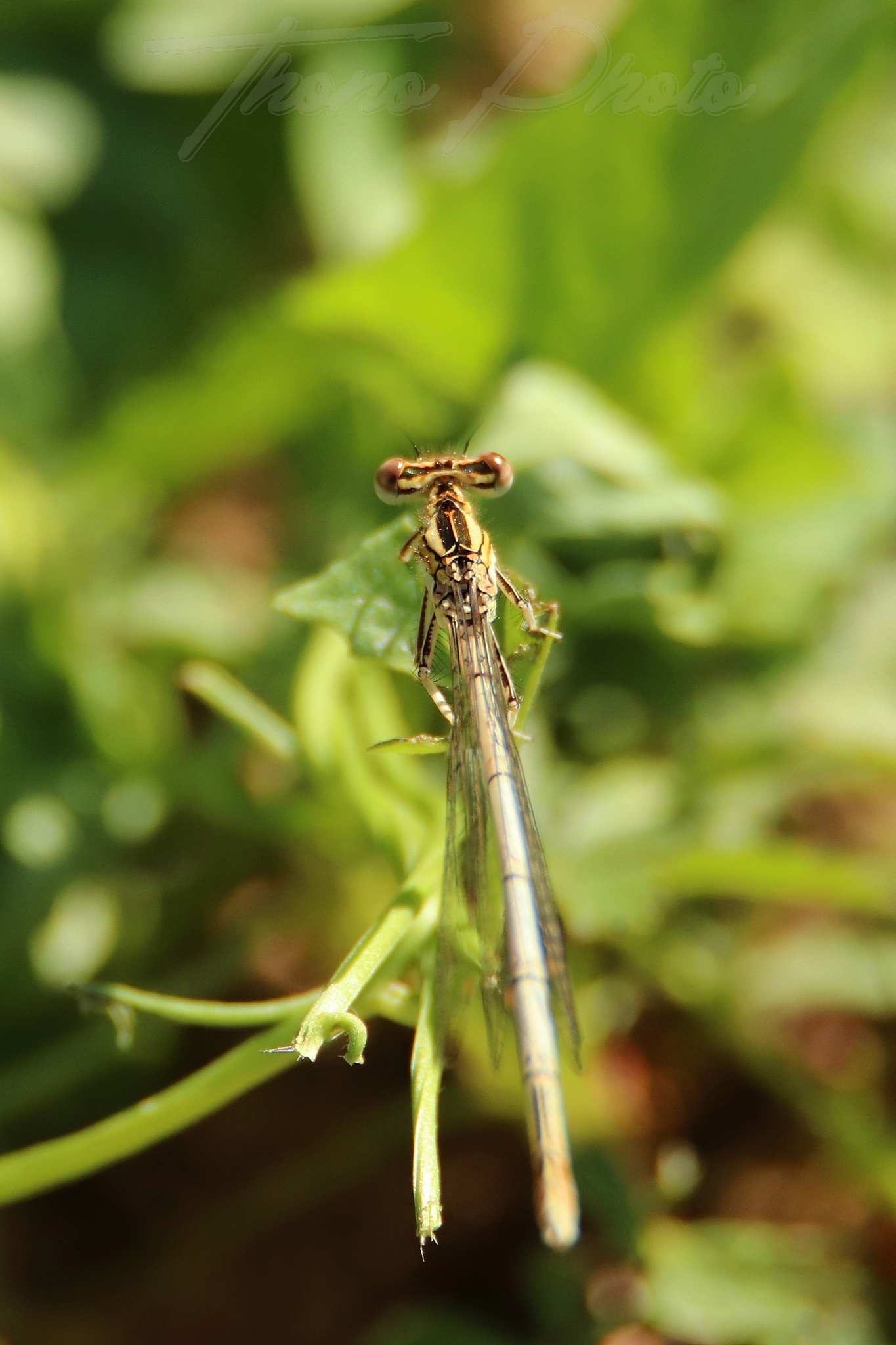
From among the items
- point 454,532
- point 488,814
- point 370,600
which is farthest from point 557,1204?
point 454,532

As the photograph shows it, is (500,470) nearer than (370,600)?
No

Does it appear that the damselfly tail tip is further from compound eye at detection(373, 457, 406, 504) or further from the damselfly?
compound eye at detection(373, 457, 406, 504)

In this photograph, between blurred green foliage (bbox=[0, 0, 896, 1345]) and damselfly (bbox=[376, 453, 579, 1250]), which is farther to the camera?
blurred green foliage (bbox=[0, 0, 896, 1345])

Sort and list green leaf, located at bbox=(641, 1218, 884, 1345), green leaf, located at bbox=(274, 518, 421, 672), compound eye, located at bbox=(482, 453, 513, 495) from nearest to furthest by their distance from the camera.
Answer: green leaf, located at bbox=(274, 518, 421, 672)
compound eye, located at bbox=(482, 453, 513, 495)
green leaf, located at bbox=(641, 1218, 884, 1345)

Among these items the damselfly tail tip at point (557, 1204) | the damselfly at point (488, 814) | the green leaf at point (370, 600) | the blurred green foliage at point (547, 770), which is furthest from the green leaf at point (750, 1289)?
the green leaf at point (370, 600)

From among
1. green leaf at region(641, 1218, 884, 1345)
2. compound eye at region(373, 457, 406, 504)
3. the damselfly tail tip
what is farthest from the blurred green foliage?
the damselfly tail tip

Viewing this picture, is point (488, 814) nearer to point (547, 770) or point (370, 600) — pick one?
point (370, 600)

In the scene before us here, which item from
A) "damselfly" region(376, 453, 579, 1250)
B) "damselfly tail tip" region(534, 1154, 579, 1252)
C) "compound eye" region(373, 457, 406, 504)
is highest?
"compound eye" region(373, 457, 406, 504)
